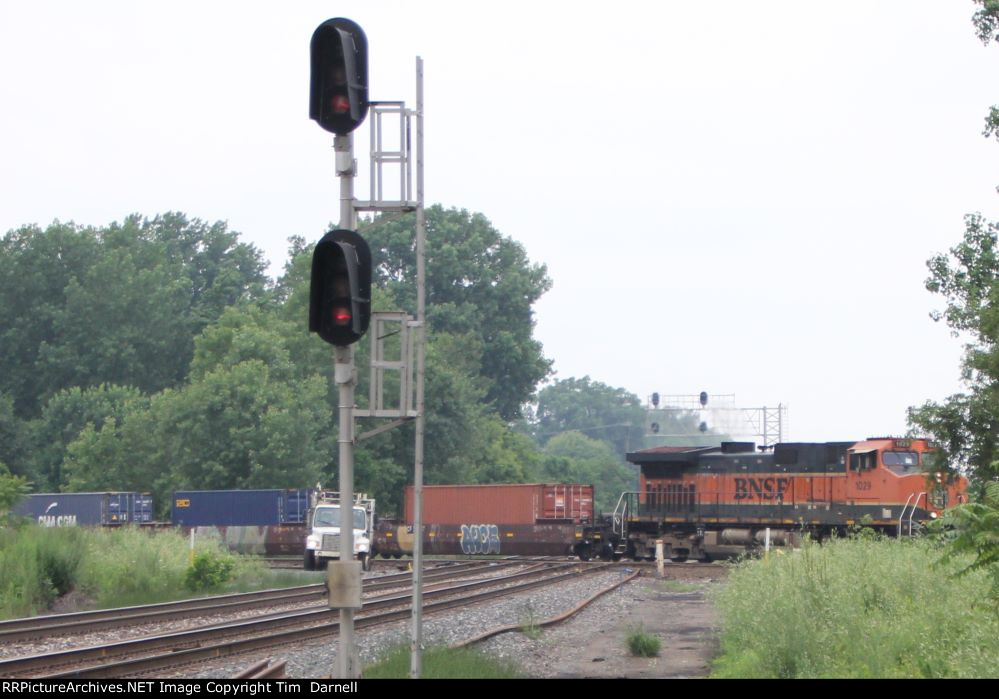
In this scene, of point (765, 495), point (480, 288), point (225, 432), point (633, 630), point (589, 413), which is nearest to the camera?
point (633, 630)

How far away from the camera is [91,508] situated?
170ft

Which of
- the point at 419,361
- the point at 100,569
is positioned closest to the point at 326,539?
the point at 100,569

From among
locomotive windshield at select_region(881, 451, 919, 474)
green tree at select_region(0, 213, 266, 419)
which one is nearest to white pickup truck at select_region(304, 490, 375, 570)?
locomotive windshield at select_region(881, 451, 919, 474)

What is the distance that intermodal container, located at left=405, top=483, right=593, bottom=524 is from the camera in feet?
159

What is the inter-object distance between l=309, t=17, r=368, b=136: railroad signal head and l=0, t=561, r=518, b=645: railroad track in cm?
1287

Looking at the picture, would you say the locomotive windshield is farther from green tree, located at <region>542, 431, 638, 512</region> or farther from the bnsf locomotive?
green tree, located at <region>542, 431, 638, 512</region>

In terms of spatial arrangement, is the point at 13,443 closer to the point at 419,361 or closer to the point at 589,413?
the point at 419,361

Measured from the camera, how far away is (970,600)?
12773mm

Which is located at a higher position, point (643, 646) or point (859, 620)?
point (859, 620)

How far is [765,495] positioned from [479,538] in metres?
14.6

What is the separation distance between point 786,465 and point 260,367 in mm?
30736

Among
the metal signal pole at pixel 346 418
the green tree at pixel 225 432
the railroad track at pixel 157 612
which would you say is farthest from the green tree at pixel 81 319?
the metal signal pole at pixel 346 418
